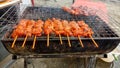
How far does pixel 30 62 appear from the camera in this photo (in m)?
4.27

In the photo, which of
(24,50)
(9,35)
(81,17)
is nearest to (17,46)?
(24,50)

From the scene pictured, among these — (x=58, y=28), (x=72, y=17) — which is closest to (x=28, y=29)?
(x=58, y=28)

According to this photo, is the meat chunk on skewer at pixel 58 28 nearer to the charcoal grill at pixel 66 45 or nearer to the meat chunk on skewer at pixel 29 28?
the charcoal grill at pixel 66 45

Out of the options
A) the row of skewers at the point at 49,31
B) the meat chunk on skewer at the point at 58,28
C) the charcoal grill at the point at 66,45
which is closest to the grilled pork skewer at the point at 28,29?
the row of skewers at the point at 49,31

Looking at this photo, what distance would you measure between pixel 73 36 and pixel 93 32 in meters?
0.41

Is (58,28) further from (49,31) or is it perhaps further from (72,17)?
(72,17)

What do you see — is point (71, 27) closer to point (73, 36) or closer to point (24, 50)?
point (73, 36)

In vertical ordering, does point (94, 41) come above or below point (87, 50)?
above

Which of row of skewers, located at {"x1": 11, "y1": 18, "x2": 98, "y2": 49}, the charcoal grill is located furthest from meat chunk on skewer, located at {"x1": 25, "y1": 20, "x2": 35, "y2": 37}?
the charcoal grill

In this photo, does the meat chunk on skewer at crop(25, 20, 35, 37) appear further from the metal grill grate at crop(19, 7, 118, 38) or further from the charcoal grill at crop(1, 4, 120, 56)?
the metal grill grate at crop(19, 7, 118, 38)

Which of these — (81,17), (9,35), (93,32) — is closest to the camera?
(9,35)

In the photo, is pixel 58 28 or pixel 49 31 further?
pixel 58 28

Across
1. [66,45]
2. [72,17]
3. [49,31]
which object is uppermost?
[49,31]

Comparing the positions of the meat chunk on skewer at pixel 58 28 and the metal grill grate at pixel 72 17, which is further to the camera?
the metal grill grate at pixel 72 17
